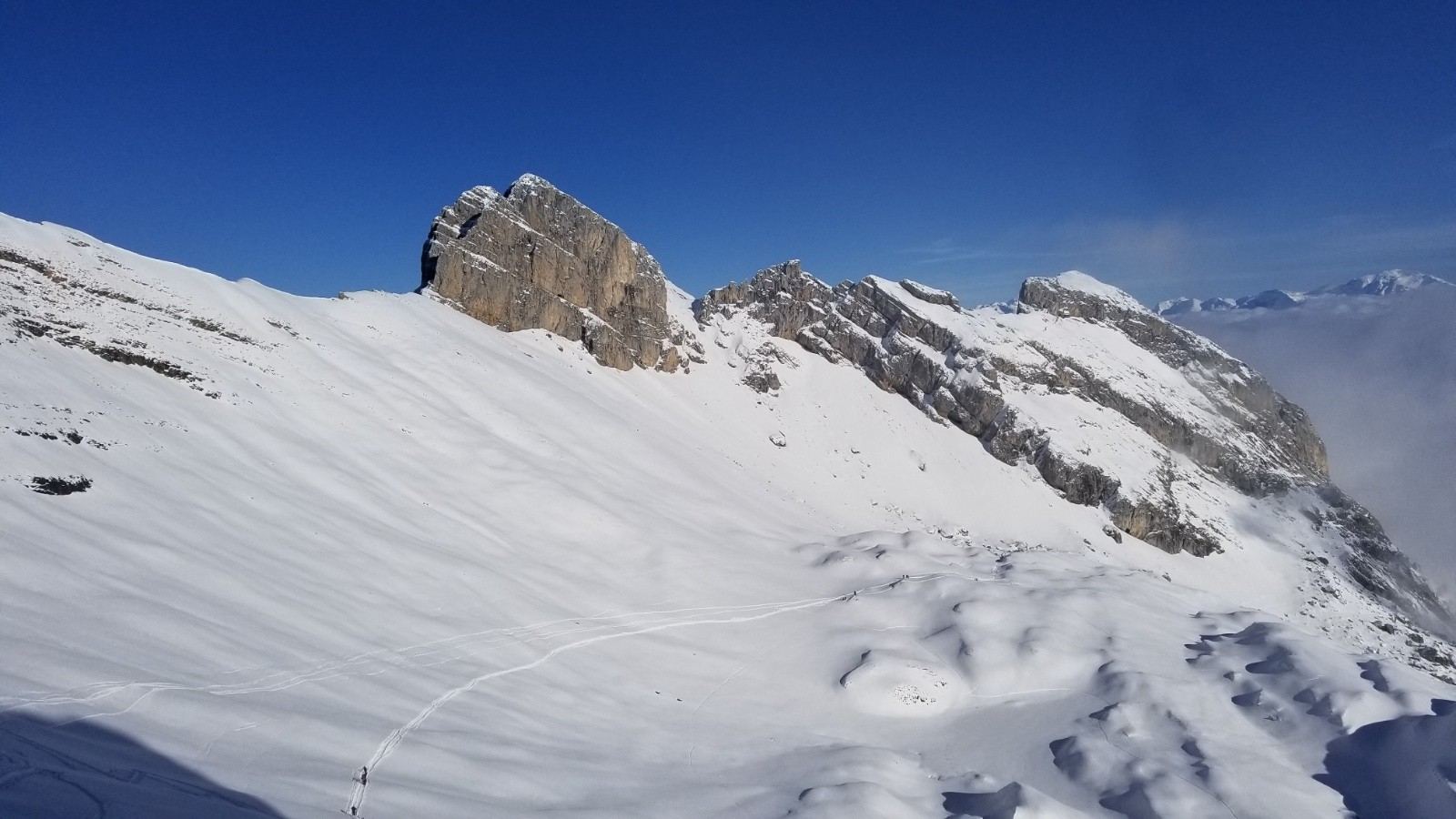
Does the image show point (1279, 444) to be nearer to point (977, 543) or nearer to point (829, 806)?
point (977, 543)

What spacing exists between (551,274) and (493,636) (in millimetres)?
55085

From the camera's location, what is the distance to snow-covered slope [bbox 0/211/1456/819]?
10672 millimetres

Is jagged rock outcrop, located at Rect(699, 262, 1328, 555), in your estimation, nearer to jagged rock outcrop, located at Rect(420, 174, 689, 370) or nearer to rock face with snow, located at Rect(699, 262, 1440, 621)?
rock face with snow, located at Rect(699, 262, 1440, 621)

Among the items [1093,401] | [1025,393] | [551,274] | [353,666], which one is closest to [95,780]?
[353,666]

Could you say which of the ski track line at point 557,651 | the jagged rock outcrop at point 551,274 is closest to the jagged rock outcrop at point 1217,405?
the jagged rock outcrop at point 551,274

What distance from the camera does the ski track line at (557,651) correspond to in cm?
1052

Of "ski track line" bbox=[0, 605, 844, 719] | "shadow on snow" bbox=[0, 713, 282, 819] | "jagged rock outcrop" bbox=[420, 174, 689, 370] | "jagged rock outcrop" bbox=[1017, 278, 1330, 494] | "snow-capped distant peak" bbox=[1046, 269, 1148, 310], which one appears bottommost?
"shadow on snow" bbox=[0, 713, 282, 819]

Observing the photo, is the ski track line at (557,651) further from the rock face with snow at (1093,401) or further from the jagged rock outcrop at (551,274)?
the rock face with snow at (1093,401)

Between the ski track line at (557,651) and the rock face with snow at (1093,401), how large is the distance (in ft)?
175

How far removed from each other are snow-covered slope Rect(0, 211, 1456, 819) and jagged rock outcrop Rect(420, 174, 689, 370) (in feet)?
74.2

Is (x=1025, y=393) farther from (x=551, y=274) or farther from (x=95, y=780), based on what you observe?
(x=95, y=780)

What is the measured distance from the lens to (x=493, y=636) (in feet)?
64.0

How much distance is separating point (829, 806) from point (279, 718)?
416 inches

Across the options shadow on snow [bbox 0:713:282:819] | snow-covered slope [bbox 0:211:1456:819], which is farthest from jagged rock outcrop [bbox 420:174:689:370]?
shadow on snow [bbox 0:713:282:819]
